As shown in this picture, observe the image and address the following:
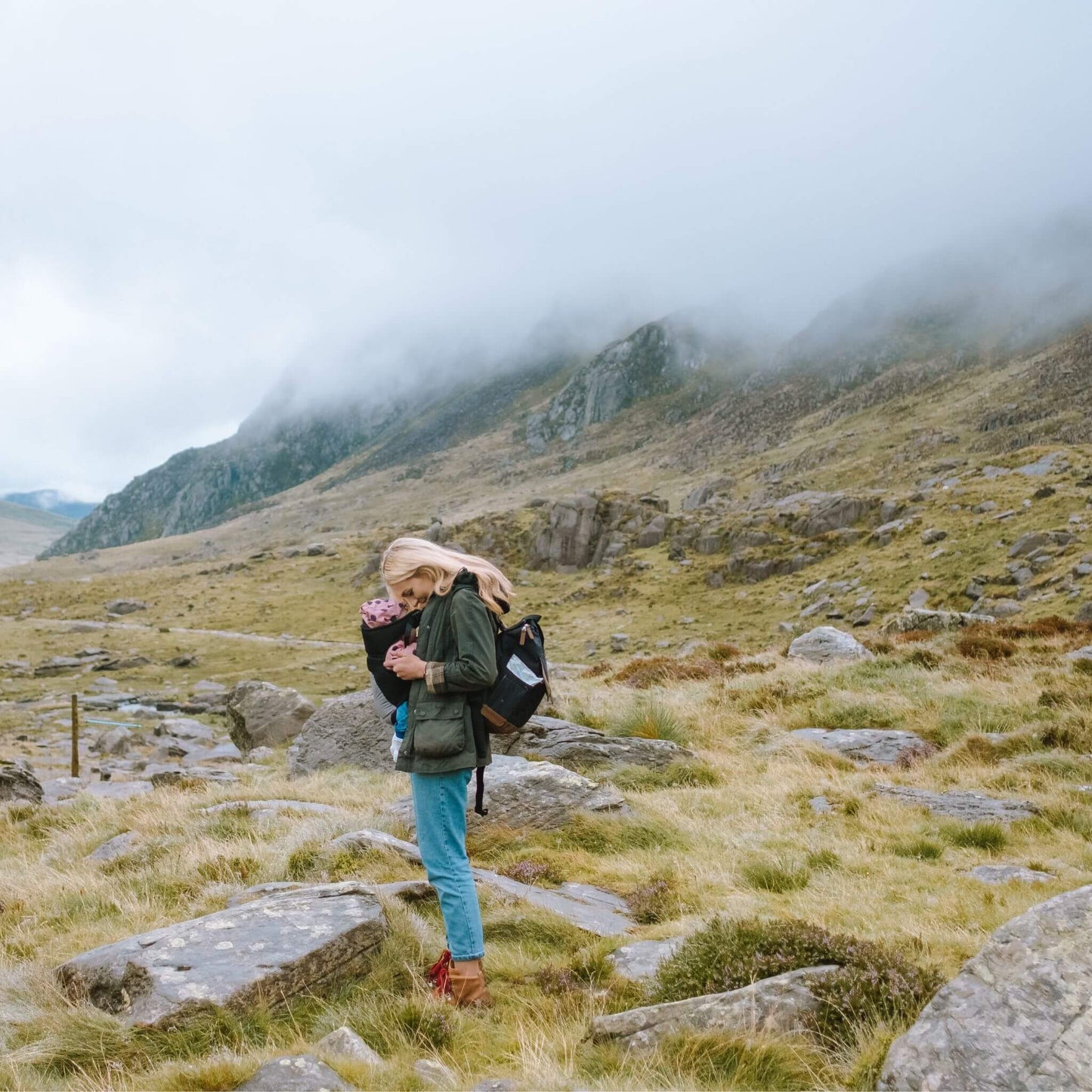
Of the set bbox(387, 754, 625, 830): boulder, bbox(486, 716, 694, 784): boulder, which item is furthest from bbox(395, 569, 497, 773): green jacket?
bbox(486, 716, 694, 784): boulder

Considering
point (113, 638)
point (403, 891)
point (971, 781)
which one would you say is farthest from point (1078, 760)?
point (113, 638)

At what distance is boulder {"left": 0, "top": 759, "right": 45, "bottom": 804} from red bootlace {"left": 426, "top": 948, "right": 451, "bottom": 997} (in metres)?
12.8

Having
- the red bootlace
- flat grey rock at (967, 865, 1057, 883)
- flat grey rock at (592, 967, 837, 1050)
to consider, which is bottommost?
Answer: flat grey rock at (967, 865, 1057, 883)

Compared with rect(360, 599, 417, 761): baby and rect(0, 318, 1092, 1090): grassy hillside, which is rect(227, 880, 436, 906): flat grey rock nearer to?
rect(0, 318, 1092, 1090): grassy hillside

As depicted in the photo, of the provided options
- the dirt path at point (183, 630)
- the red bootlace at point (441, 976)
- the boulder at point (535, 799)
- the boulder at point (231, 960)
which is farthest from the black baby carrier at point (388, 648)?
the dirt path at point (183, 630)

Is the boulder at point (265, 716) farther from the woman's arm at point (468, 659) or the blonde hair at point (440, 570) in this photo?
the woman's arm at point (468, 659)

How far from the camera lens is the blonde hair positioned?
17.1 ft

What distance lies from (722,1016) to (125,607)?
255 ft

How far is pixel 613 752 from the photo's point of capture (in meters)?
12.4

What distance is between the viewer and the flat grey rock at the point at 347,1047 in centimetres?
407

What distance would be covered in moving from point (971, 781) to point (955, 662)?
7.97 meters

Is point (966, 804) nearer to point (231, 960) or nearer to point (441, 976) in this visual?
point (441, 976)

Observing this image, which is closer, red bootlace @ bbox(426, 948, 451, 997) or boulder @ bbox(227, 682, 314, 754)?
red bootlace @ bbox(426, 948, 451, 997)

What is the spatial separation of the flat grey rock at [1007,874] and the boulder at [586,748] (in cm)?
517
